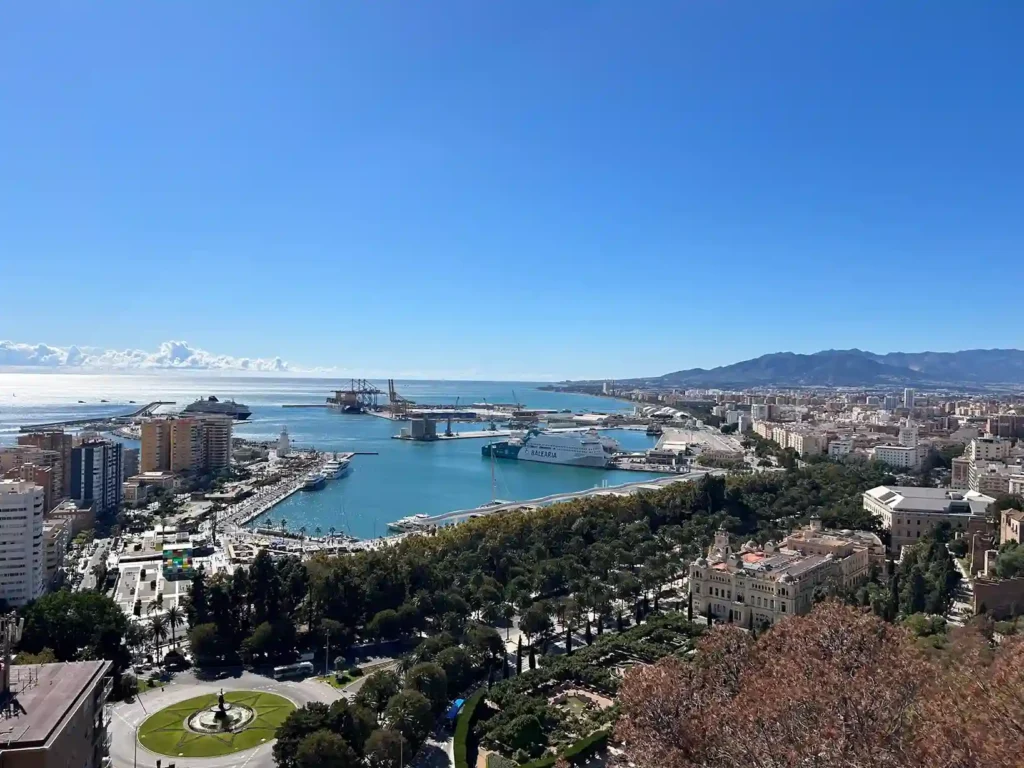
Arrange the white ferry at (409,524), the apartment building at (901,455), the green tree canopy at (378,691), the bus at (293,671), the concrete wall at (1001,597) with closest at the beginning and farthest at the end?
the green tree canopy at (378,691) → the bus at (293,671) → the concrete wall at (1001,597) → the white ferry at (409,524) → the apartment building at (901,455)

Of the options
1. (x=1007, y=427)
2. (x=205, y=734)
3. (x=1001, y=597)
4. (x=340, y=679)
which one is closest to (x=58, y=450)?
(x=340, y=679)

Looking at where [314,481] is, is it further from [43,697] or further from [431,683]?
[43,697]

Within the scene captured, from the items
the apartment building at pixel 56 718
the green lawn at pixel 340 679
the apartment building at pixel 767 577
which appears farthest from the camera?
the apartment building at pixel 767 577

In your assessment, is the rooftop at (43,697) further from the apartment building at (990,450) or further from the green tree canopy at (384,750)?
the apartment building at (990,450)

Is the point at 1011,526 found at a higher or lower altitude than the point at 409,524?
higher

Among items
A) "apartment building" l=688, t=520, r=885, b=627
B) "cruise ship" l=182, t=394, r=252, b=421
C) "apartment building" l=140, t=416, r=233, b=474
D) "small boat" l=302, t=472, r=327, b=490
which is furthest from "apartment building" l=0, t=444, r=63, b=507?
"cruise ship" l=182, t=394, r=252, b=421

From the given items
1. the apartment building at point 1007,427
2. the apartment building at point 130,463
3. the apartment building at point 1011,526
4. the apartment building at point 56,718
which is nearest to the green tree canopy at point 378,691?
the apartment building at point 56,718

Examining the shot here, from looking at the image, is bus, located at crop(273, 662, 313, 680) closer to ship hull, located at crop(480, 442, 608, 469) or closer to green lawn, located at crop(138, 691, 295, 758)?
green lawn, located at crop(138, 691, 295, 758)
